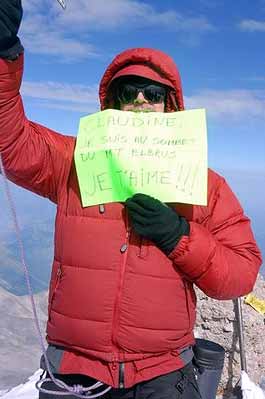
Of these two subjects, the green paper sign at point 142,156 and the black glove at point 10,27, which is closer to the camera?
the black glove at point 10,27

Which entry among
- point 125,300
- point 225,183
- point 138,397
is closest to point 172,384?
point 138,397

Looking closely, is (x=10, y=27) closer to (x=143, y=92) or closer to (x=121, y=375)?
(x=143, y=92)

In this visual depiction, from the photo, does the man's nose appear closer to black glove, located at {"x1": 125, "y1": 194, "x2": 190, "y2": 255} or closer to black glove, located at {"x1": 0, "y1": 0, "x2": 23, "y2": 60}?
black glove, located at {"x1": 125, "y1": 194, "x2": 190, "y2": 255}

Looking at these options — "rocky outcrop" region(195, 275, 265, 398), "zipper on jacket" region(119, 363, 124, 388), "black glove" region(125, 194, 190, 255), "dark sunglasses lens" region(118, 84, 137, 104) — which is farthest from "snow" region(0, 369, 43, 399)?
"dark sunglasses lens" region(118, 84, 137, 104)

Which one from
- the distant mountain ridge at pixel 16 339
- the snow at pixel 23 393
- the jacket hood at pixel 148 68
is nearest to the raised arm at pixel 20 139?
the jacket hood at pixel 148 68

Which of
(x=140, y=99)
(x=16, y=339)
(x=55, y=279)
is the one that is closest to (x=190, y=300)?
(x=55, y=279)

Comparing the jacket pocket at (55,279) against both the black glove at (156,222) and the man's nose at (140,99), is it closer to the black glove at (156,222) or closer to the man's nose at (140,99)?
the black glove at (156,222)
